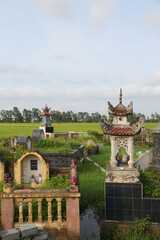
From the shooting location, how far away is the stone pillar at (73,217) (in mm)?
6309

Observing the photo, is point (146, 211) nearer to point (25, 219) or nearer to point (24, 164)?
point (25, 219)

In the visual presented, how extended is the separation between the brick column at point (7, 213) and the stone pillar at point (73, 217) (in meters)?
1.68

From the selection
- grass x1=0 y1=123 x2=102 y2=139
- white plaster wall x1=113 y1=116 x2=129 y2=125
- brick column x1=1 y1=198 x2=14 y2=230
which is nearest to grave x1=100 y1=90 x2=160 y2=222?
white plaster wall x1=113 y1=116 x2=129 y2=125

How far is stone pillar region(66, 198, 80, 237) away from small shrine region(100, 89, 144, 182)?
2.09 metres

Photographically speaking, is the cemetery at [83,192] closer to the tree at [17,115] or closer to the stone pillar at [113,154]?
the stone pillar at [113,154]

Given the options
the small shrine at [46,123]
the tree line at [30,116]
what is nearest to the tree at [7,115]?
the tree line at [30,116]

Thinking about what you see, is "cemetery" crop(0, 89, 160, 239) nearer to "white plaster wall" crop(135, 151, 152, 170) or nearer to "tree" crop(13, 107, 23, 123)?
"white plaster wall" crop(135, 151, 152, 170)

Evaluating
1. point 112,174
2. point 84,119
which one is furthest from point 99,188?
point 84,119

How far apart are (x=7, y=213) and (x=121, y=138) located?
489 centimetres

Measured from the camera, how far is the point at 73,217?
6.30 meters

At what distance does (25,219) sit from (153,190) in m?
4.67

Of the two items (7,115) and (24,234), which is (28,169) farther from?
(7,115)

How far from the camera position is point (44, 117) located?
27.4 meters

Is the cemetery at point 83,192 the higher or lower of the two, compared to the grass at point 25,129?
higher
